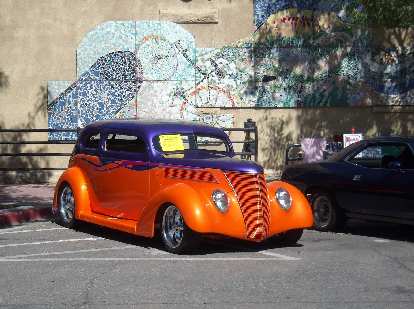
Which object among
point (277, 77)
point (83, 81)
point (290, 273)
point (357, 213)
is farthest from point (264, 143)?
point (290, 273)

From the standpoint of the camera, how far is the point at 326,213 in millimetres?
11266

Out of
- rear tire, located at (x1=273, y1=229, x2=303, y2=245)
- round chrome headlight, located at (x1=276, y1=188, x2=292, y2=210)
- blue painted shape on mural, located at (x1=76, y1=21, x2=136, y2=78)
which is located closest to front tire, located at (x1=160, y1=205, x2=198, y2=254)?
round chrome headlight, located at (x1=276, y1=188, x2=292, y2=210)

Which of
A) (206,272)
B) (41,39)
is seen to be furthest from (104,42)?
(206,272)

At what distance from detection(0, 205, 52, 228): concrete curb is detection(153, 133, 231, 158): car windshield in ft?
11.0

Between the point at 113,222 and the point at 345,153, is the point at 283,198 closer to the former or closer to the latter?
the point at 345,153

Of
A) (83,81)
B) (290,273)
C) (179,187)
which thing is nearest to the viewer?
(290,273)

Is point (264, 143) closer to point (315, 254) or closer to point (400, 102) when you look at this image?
point (400, 102)

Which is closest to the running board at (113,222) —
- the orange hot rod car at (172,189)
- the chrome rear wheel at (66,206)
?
the orange hot rod car at (172,189)

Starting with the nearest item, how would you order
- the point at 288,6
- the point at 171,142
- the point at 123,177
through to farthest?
the point at 171,142 < the point at 123,177 < the point at 288,6

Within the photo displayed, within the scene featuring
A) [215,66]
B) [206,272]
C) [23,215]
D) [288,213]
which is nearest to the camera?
[206,272]

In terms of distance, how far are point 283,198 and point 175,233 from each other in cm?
148

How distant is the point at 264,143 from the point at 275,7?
11.0ft

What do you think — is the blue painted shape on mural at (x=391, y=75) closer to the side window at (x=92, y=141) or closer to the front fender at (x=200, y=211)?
the side window at (x=92, y=141)

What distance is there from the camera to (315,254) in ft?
30.0
